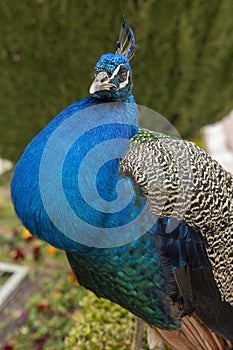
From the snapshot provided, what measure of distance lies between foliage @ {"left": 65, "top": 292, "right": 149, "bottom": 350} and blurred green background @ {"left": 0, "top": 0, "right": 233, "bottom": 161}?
1390 mm

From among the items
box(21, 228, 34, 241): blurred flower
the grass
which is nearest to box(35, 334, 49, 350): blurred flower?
the grass

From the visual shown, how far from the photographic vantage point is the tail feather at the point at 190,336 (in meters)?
1.77

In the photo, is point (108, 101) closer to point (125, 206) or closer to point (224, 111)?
point (125, 206)

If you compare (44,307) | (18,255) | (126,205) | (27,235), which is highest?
(126,205)

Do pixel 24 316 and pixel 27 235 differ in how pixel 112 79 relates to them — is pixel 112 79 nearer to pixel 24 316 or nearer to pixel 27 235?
pixel 24 316

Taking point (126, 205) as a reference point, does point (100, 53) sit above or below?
above

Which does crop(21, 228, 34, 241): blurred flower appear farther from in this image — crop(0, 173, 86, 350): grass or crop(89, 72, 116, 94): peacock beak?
crop(89, 72, 116, 94): peacock beak

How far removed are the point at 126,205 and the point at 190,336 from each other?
0.67 m

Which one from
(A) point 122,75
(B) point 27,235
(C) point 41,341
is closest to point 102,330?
(C) point 41,341

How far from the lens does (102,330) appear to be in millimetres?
2250

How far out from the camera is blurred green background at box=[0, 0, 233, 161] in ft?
9.03

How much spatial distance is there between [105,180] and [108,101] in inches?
10.4

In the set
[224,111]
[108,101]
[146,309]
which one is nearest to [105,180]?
[108,101]

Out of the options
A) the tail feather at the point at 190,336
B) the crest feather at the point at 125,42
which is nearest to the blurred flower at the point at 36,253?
the tail feather at the point at 190,336
